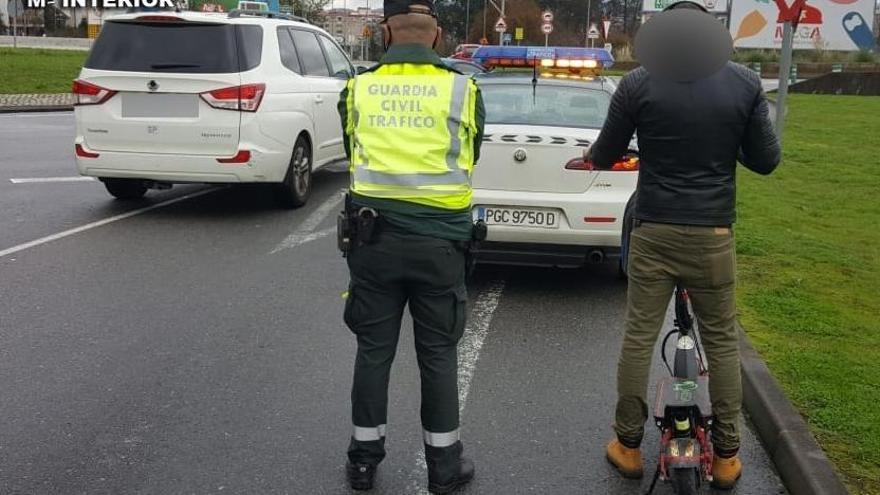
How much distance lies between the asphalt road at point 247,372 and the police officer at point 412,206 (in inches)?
20.3

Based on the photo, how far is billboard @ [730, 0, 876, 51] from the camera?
38812 millimetres

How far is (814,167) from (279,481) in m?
11.3

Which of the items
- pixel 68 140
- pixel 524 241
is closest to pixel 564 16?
pixel 68 140

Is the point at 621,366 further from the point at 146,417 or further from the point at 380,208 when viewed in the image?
the point at 146,417

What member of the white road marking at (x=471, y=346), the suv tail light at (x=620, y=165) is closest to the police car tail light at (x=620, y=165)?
the suv tail light at (x=620, y=165)

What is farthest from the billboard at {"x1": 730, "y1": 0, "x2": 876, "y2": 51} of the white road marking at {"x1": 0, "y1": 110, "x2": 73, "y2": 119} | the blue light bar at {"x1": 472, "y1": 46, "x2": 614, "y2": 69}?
the blue light bar at {"x1": 472, "y1": 46, "x2": 614, "y2": 69}

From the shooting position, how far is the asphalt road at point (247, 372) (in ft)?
12.6

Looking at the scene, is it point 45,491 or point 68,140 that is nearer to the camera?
point 45,491

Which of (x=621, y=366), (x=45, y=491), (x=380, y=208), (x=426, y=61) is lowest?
(x=45, y=491)

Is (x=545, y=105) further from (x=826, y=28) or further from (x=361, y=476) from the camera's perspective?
(x=826, y=28)

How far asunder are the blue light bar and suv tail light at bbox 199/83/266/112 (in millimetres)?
2187

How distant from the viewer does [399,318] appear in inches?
142

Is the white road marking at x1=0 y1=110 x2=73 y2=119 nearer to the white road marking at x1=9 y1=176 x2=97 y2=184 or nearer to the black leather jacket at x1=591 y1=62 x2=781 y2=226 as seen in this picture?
the white road marking at x1=9 y1=176 x2=97 y2=184

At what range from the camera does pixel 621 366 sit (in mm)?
3707
